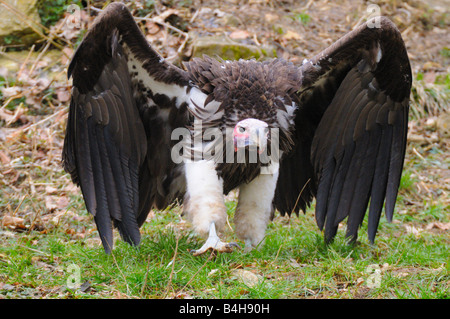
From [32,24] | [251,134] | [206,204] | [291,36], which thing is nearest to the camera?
[251,134]

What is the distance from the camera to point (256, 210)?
419cm

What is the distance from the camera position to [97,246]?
13.9ft

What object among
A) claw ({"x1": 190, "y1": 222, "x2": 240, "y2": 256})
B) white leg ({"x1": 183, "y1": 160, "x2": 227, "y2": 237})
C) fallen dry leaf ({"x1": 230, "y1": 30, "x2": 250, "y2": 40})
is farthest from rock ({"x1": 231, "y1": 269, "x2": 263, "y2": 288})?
fallen dry leaf ({"x1": 230, "y1": 30, "x2": 250, "y2": 40})

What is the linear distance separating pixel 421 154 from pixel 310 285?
354 cm

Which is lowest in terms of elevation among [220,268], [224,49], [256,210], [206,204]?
[220,268]

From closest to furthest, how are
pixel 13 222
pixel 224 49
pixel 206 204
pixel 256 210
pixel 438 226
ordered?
1. pixel 206 204
2. pixel 256 210
3. pixel 13 222
4. pixel 438 226
5. pixel 224 49

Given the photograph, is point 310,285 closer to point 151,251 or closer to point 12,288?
point 151,251

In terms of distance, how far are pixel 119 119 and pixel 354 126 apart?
1657mm

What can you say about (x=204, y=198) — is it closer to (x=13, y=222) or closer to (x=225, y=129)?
(x=225, y=129)

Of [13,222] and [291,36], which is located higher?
[291,36]

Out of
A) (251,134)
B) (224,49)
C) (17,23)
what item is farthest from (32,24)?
(251,134)

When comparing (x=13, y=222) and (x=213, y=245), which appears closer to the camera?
(x=213, y=245)

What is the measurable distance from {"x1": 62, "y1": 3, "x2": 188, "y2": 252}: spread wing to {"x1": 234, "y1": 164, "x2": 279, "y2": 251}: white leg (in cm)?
49
